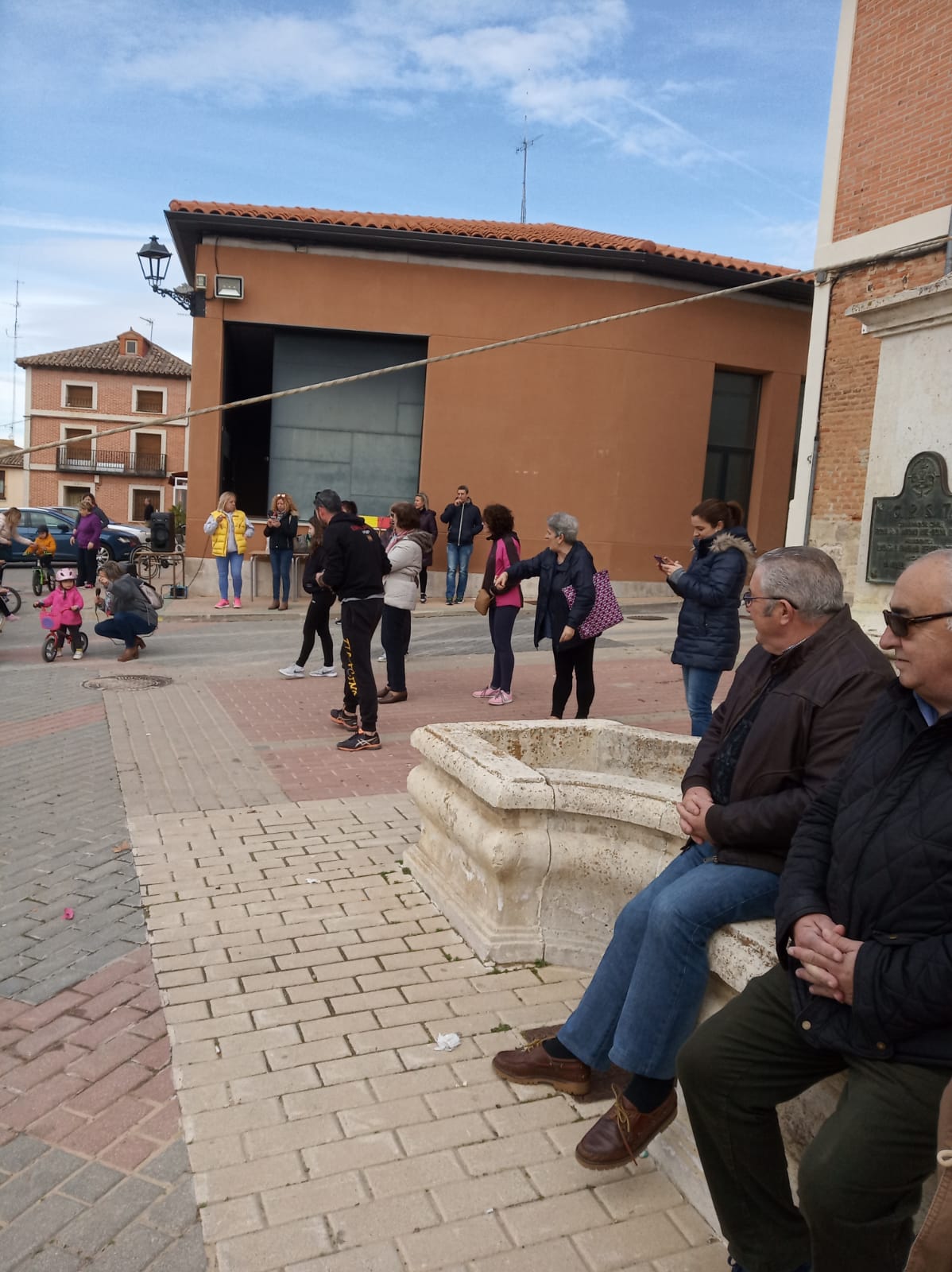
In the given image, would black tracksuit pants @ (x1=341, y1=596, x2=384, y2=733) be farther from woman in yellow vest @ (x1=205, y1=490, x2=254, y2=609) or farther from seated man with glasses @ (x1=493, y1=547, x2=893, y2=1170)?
woman in yellow vest @ (x1=205, y1=490, x2=254, y2=609)

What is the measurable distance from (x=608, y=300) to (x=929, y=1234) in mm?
18003

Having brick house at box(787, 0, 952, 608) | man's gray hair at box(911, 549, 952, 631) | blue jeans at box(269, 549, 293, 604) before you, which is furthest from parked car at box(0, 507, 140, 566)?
man's gray hair at box(911, 549, 952, 631)

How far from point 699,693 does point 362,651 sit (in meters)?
2.52

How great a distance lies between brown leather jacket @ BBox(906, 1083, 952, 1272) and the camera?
1833 millimetres

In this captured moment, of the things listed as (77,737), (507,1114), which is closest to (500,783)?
(507,1114)

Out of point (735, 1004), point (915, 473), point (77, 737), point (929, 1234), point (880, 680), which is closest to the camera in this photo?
point (929, 1234)

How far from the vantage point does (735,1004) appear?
2420 mm

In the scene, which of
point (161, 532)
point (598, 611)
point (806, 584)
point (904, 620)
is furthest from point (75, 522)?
point (904, 620)

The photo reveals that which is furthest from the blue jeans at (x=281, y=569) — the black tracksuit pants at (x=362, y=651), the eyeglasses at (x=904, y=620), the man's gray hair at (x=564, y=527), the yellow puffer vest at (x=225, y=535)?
the eyeglasses at (x=904, y=620)

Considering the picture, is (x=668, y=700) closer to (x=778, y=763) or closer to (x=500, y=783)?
(x=500, y=783)

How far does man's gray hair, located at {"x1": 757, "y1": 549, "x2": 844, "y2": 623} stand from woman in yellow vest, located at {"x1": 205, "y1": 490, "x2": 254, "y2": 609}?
47.0ft

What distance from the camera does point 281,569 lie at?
55.1ft

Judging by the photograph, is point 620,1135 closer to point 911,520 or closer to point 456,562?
point 911,520

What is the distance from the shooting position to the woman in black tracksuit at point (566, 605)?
7.66 metres
